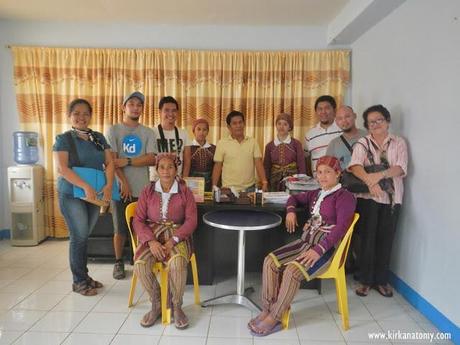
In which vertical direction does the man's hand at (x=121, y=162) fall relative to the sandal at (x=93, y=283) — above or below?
above

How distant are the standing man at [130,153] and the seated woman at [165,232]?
0.59 metres

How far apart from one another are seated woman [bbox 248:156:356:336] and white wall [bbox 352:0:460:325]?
26.3 inches

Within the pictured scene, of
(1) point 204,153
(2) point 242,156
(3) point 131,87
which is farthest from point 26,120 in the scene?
(2) point 242,156

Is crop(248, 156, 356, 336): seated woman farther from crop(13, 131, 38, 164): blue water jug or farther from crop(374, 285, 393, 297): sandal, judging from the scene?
crop(13, 131, 38, 164): blue water jug

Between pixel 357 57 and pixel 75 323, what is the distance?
12.5 ft

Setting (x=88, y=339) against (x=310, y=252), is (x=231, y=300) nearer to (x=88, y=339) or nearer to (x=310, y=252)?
(x=310, y=252)

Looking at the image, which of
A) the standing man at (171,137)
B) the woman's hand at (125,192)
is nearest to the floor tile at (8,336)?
the woman's hand at (125,192)

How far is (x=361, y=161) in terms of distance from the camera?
2.65 meters

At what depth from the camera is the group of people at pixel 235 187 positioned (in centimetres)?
222

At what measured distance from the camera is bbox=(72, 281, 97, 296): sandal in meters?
2.67

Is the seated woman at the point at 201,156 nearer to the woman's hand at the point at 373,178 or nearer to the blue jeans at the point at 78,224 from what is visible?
the blue jeans at the point at 78,224

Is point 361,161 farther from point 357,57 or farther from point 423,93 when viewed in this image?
point 357,57

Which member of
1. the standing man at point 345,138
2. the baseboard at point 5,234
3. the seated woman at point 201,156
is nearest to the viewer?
the standing man at point 345,138

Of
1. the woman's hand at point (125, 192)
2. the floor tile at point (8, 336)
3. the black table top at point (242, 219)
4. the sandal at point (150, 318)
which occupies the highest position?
the woman's hand at point (125, 192)
